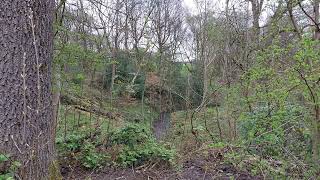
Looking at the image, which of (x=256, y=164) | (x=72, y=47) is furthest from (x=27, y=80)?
(x=256, y=164)

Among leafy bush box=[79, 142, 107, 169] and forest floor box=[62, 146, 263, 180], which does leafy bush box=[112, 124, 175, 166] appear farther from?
leafy bush box=[79, 142, 107, 169]

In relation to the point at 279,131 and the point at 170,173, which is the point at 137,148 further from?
the point at 279,131

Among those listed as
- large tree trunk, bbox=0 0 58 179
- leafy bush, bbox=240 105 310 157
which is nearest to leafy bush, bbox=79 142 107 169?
large tree trunk, bbox=0 0 58 179

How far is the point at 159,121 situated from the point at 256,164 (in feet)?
25.7

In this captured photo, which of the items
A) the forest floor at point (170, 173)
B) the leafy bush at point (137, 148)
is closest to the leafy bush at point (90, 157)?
the forest floor at point (170, 173)

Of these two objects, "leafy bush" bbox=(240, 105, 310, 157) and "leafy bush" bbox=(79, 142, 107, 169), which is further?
"leafy bush" bbox=(79, 142, 107, 169)

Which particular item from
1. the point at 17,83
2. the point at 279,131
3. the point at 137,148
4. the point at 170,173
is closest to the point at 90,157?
the point at 137,148

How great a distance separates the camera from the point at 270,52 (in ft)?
11.9

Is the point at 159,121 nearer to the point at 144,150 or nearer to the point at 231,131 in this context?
the point at 231,131

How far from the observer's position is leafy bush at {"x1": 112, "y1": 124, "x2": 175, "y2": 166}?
4664 millimetres

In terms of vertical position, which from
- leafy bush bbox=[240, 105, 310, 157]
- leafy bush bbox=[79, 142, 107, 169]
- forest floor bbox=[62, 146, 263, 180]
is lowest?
forest floor bbox=[62, 146, 263, 180]

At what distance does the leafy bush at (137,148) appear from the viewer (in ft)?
15.3

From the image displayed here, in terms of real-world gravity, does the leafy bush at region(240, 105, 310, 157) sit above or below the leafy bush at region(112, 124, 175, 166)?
above

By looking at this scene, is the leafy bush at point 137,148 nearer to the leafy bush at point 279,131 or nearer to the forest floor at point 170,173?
the forest floor at point 170,173
